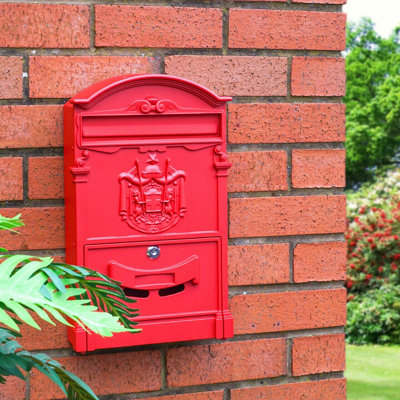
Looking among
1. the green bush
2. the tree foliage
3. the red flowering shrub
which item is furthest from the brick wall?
the tree foliage

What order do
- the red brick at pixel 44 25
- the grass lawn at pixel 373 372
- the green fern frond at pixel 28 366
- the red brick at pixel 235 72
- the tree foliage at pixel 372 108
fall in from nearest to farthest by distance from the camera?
the green fern frond at pixel 28 366
the red brick at pixel 44 25
the red brick at pixel 235 72
the grass lawn at pixel 373 372
the tree foliage at pixel 372 108

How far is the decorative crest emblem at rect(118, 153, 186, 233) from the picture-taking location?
5.93 feet

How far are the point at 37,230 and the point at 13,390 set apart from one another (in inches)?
16.7

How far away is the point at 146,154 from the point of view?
5.97ft

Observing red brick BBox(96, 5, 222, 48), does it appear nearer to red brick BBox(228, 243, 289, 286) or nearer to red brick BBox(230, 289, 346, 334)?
red brick BBox(228, 243, 289, 286)

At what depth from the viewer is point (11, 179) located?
6.23 ft

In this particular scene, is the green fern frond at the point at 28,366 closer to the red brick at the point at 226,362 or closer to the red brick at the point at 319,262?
the red brick at the point at 226,362

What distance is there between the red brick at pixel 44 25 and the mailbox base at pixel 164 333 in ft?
2.41

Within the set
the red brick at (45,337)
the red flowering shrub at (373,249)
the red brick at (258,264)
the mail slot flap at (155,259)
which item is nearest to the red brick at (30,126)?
the mail slot flap at (155,259)

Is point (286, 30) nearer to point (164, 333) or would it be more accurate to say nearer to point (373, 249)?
point (164, 333)

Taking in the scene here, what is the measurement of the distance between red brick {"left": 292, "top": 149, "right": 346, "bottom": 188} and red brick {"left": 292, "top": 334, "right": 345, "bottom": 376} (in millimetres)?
453

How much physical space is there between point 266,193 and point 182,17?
1.78ft

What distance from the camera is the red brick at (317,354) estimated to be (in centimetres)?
214

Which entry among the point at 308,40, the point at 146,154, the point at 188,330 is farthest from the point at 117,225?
the point at 308,40
